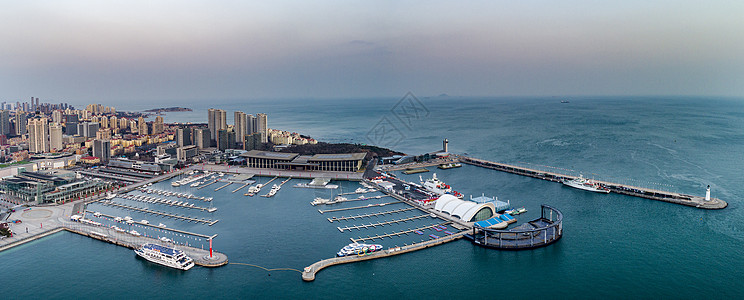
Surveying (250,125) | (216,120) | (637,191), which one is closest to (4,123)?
(216,120)

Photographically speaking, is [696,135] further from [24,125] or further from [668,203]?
[24,125]

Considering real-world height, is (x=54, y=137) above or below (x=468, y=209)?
above

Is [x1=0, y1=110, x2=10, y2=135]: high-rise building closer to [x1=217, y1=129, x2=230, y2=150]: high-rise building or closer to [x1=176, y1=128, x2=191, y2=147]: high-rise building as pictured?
[x1=176, y1=128, x2=191, y2=147]: high-rise building

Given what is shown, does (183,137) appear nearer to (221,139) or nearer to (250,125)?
(221,139)

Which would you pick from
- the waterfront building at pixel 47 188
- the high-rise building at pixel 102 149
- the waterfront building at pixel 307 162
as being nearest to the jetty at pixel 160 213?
the waterfront building at pixel 47 188

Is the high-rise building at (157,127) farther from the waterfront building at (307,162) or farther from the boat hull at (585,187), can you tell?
the boat hull at (585,187)
